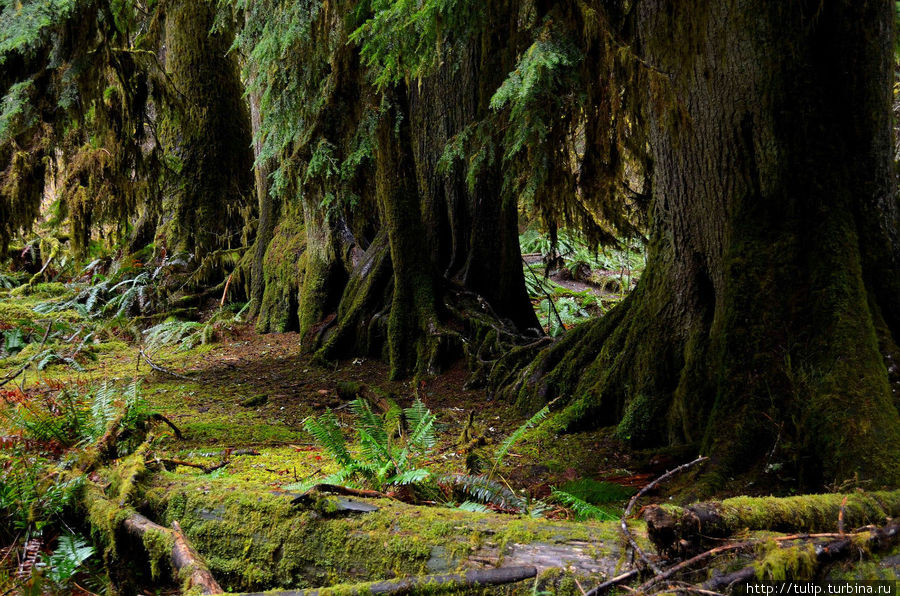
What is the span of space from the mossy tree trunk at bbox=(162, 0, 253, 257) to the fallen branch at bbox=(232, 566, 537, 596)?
11574 millimetres

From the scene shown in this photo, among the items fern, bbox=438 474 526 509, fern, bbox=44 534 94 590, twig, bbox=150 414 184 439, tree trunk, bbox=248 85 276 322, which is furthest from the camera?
→ tree trunk, bbox=248 85 276 322

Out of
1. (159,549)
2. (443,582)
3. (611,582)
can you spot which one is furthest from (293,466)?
(611,582)

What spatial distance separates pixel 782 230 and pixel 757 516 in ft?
7.85

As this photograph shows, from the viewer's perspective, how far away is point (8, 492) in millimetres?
2828

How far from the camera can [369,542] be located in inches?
82.4

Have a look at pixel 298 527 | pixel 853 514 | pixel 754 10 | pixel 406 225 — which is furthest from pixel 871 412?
pixel 406 225

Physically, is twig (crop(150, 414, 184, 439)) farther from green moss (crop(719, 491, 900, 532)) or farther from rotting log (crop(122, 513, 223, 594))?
green moss (crop(719, 491, 900, 532))

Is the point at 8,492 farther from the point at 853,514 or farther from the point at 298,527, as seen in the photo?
the point at 853,514

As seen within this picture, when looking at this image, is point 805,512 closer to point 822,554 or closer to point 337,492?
point 822,554

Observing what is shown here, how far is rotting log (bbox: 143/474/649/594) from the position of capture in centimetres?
187

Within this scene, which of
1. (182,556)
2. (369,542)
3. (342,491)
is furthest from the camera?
(342,491)

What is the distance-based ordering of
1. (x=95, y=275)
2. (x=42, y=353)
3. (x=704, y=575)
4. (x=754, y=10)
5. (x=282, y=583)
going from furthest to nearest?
(x=95, y=275), (x=42, y=353), (x=754, y=10), (x=282, y=583), (x=704, y=575)

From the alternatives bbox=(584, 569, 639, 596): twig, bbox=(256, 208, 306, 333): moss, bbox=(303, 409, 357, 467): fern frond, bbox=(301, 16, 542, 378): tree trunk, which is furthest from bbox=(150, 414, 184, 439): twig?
bbox=(256, 208, 306, 333): moss

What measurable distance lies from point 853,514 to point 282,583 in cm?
194
